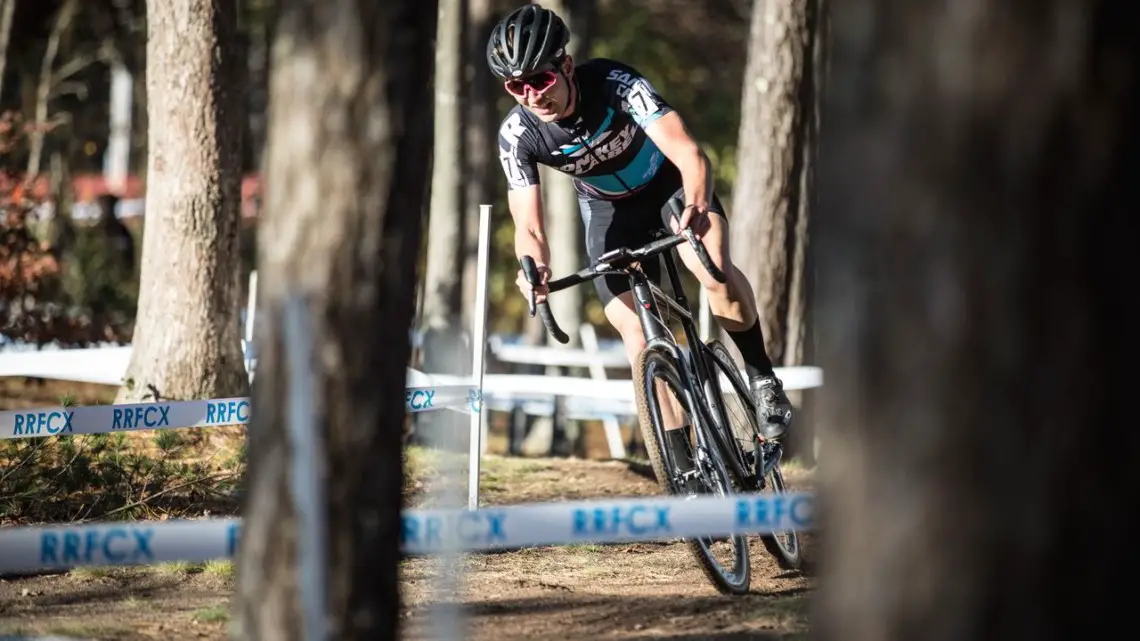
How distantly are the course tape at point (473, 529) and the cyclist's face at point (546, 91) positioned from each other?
2.30m

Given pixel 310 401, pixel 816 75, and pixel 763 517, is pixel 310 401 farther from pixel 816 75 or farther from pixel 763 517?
pixel 816 75

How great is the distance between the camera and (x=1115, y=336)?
9.38 ft

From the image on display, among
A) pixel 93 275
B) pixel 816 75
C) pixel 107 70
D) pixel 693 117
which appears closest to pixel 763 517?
pixel 816 75

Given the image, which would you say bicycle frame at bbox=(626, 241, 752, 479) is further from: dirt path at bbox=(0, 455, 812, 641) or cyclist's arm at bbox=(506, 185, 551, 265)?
dirt path at bbox=(0, 455, 812, 641)

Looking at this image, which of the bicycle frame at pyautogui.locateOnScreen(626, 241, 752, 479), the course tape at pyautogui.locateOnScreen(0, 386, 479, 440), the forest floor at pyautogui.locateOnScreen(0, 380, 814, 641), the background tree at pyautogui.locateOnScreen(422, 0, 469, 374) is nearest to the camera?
the forest floor at pyautogui.locateOnScreen(0, 380, 814, 641)

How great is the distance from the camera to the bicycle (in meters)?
6.00

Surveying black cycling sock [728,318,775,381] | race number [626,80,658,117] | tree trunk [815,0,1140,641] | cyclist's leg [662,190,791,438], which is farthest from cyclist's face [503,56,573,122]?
tree trunk [815,0,1140,641]

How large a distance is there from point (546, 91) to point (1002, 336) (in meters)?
3.78

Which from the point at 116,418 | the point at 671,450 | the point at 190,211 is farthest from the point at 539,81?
the point at 190,211

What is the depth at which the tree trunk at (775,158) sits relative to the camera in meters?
10.9

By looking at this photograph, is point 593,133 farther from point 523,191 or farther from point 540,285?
point 540,285

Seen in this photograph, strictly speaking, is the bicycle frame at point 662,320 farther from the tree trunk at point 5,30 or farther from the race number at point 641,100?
the tree trunk at point 5,30

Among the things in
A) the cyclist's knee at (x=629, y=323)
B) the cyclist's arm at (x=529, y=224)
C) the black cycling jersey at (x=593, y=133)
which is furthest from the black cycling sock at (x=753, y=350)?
the cyclist's arm at (x=529, y=224)

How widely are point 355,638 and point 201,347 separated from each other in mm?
6179
